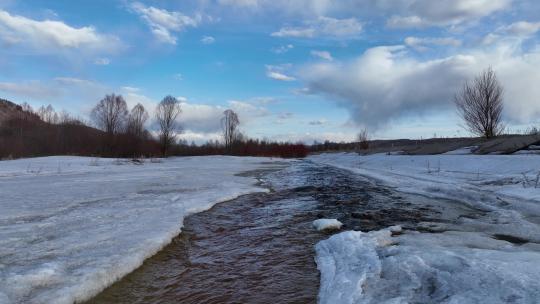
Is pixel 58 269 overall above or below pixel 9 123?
below

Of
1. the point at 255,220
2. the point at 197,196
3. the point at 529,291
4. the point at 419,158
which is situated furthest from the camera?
the point at 419,158

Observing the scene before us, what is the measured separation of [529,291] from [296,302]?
2058mm

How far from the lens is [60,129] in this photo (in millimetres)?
61062

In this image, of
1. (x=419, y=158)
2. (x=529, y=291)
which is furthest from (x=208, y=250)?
(x=419, y=158)

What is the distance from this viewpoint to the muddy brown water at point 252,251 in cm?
432

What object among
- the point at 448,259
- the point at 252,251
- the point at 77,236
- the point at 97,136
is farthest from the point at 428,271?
the point at 97,136

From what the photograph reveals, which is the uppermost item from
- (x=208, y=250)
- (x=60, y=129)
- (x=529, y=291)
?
(x=60, y=129)

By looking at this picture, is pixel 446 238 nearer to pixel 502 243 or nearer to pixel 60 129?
pixel 502 243

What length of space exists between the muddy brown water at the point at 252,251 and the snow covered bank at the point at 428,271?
1.16 feet

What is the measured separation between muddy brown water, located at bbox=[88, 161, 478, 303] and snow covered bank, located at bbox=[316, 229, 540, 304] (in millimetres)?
354

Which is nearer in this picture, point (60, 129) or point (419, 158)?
point (419, 158)

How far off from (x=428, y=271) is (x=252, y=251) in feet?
8.92

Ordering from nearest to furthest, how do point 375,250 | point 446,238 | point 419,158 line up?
point 375,250
point 446,238
point 419,158

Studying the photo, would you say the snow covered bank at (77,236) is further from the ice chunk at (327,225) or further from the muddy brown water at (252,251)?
the ice chunk at (327,225)
